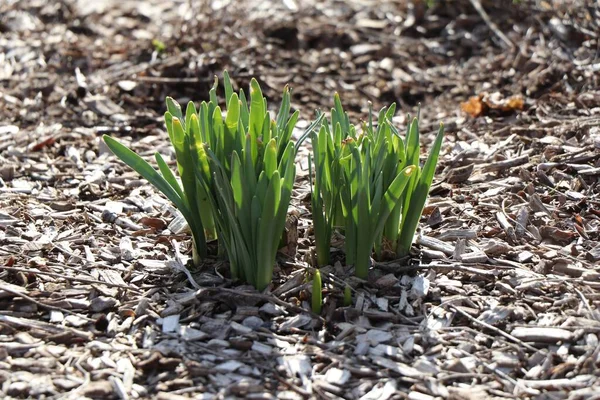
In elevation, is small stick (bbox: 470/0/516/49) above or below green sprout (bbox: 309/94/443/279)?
above

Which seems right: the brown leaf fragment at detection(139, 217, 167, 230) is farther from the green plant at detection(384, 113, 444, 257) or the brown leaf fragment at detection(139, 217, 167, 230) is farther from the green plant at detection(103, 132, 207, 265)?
the green plant at detection(384, 113, 444, 257)

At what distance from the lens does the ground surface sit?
238 cm

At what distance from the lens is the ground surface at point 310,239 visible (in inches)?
93.7

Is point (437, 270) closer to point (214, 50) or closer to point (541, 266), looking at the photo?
point (541, 266)

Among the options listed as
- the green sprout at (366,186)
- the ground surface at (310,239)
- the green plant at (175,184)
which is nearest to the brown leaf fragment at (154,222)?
the ground surface at (310,239)

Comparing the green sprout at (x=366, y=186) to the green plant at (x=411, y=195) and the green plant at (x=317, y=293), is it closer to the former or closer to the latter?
the green plant at (x=411, y=195)

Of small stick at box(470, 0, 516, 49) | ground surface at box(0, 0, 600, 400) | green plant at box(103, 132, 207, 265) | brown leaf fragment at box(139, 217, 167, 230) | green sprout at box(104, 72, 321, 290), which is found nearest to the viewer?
ground surface at box(0, 0, 600, 400)

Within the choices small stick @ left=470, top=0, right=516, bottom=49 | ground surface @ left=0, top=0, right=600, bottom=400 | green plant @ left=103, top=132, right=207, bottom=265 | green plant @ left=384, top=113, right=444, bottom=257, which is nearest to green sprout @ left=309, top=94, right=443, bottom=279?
green plant @ left=384, top=113, right=444, bottom=257

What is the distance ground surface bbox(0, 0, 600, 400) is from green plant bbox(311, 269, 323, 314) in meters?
0.04

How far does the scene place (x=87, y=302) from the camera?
2689 millimetres

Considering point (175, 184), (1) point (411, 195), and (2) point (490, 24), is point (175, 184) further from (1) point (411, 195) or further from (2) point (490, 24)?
(2) point (490, 24)

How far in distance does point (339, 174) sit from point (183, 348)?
2.40 ft

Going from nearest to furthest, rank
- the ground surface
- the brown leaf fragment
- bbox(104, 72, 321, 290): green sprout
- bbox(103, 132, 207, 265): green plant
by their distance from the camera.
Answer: the ground surface
bbox(104, 72, 321, 290): green sprout
bbox(103, 132, 207, 265): green plant
the brown leaf fragment

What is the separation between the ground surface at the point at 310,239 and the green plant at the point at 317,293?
0.04 m
